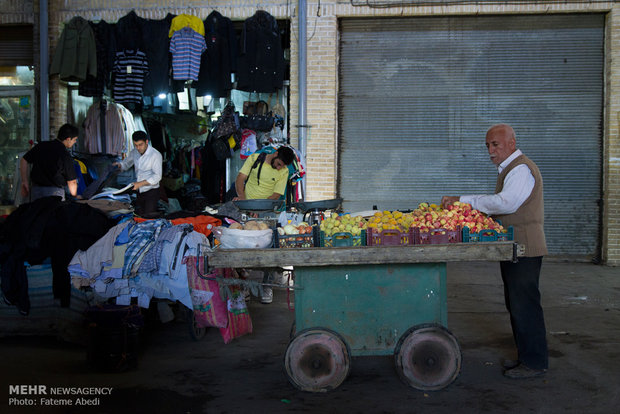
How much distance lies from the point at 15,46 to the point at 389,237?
9.25 metres

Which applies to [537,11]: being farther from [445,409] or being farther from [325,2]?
[445,409]

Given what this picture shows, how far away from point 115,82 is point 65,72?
0.79 meters

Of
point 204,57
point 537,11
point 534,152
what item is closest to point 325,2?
point 204,57

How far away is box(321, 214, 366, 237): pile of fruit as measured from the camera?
464 cm

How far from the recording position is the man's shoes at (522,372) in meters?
4.78

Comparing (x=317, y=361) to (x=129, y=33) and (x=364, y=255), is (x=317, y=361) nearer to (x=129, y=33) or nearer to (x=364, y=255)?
(x=364, y=255)

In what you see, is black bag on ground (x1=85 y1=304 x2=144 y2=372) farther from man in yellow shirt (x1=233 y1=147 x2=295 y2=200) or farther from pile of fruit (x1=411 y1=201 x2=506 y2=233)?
man in yellow shirt (x1=233 y1=147 x2=295 y2=200)

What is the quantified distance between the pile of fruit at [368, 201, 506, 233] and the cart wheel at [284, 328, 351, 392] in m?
0.89

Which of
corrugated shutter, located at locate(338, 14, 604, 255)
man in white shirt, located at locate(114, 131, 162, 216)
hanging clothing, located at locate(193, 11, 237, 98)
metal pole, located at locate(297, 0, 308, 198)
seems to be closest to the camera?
man in white shirt, located at locate(114, 131, 162, 216)

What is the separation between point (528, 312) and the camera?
4758mm

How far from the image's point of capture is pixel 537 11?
9.96 metres

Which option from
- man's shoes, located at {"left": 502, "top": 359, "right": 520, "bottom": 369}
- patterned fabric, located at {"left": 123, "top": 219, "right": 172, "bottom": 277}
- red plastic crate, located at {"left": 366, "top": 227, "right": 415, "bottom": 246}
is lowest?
man's shoes, located at {"left": 502, "top": 359, "right": 520, "bottom": 369}

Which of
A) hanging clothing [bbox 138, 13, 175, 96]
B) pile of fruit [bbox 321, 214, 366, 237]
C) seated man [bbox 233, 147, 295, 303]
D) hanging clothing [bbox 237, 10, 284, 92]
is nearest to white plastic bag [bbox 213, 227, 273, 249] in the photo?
pile of fruit [bbox 321, 214, 366, 237]

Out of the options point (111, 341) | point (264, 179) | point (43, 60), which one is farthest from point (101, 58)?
point (111, 341)
